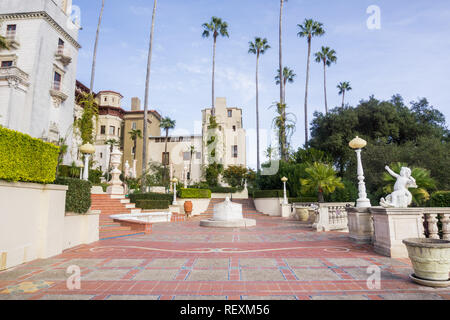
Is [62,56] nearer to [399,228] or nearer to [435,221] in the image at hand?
[399,228]

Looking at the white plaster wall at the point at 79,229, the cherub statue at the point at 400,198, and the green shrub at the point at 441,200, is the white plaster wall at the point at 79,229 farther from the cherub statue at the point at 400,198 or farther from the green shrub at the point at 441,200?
the green shrub at the point at 441,200

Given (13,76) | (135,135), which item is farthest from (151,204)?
(135,135)

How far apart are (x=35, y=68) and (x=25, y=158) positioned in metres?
24.6

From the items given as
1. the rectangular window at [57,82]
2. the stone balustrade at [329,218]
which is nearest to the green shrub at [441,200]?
the stone balustrade at [329,218]

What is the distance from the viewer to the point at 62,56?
26.4 m

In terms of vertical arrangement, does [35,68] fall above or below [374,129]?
above

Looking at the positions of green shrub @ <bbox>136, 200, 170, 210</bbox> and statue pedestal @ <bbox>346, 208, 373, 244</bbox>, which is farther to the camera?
green shrub @ <bbox>136, 200, 170, 210</bbox>

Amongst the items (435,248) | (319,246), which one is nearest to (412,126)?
(319,246)

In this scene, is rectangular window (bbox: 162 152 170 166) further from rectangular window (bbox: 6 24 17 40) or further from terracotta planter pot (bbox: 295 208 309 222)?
terracotta planter pot (bbox: 295 208 309 222)

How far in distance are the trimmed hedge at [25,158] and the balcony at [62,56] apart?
84.3ft

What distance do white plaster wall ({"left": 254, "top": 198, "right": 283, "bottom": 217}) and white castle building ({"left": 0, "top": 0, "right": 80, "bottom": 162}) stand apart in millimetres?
23348

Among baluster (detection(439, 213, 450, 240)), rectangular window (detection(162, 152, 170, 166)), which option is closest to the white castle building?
rectangular window (detection(162, 152, 170, 166))

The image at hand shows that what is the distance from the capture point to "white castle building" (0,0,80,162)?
2220 centimetres
